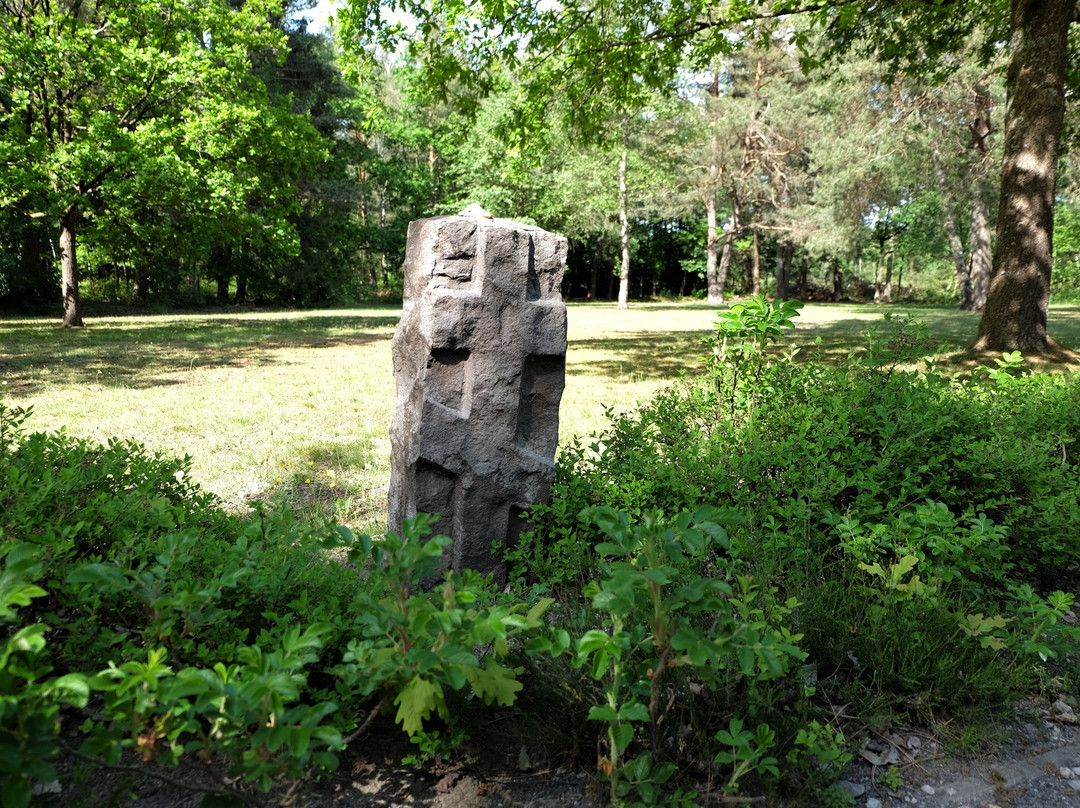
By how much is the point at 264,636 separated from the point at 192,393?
7.35 metres

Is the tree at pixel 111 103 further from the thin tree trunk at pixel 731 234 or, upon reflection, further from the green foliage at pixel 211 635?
the thin tree trunk at pixel 731 234

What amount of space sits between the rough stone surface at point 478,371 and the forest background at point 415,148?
21.9ft

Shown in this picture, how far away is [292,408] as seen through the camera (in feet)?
25.1

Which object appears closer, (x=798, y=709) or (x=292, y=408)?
(x=798, y=709)

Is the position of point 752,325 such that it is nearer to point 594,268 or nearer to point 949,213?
point 949,213

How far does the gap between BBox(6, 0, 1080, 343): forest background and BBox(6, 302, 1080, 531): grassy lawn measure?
11.6ft

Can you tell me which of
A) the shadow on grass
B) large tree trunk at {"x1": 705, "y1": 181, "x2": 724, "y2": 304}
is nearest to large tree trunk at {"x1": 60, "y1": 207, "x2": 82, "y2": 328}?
the shadow on grass

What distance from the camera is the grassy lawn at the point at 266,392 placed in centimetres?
527

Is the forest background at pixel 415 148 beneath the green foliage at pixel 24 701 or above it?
above

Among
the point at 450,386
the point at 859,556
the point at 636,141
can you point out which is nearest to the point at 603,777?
the point at 859,556

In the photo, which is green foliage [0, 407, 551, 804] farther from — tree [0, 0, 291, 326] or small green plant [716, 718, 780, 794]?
tree [0, 0, 291, 326]

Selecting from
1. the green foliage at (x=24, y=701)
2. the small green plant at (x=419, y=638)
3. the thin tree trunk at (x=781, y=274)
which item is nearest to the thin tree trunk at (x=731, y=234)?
the thin tree trunk at (x=781, y=274)

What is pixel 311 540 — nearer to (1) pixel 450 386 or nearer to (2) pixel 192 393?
(1) pixel 450 386

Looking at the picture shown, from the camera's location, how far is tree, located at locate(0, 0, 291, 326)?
44.5 feet
